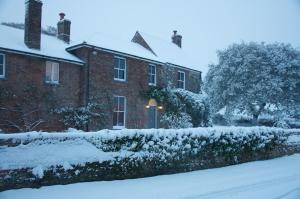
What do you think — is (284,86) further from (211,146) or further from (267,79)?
(211,146)

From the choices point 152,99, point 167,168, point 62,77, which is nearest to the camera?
point 167,168

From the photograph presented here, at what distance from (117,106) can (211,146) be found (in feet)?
35.0

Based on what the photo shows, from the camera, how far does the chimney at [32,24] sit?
18.2 metres

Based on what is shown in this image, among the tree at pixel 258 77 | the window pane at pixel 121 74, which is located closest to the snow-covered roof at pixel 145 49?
the window pane at pixel 121 74

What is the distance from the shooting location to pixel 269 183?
950cm

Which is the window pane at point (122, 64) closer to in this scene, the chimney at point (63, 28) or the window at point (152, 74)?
the window at point (152, 74)

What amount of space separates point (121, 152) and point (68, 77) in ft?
37.5

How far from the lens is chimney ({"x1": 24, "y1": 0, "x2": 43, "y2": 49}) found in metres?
18.2

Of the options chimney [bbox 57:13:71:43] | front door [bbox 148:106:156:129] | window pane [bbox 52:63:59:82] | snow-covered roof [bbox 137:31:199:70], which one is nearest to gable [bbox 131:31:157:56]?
snow-covered roof [bbox 137:31:199:70]

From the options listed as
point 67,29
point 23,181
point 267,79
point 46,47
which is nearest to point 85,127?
point 46,47

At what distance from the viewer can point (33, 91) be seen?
17.6 m

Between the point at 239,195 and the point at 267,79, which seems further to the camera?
the point at 267,79

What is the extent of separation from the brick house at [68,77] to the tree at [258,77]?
9562 mm

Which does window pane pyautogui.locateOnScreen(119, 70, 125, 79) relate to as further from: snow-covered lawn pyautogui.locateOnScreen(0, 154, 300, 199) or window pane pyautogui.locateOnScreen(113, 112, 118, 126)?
snow-covered lawn pyautogui.locateOnScreen(0, 154, 300, 199)
